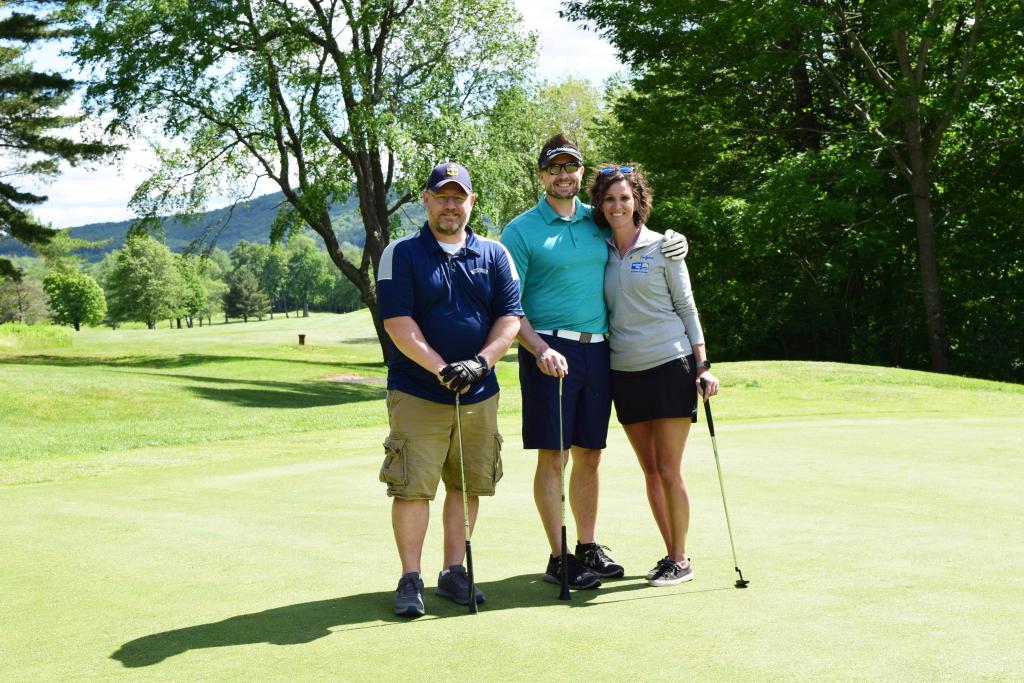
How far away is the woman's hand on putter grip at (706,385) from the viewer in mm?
5180

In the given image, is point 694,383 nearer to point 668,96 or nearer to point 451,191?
point 451,191

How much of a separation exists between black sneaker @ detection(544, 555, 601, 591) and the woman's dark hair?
1.69 metres

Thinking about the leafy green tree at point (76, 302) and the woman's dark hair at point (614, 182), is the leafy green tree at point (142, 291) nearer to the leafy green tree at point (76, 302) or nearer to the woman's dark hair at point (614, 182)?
the leafy green tree at point (76, 302)

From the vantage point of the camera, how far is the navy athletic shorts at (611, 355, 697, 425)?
5273 mm

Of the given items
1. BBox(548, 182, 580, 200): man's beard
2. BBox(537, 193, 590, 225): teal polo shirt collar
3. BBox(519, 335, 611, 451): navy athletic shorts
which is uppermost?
BBox(548, 182, 580, 200): man's beard

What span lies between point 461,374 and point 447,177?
0.92m

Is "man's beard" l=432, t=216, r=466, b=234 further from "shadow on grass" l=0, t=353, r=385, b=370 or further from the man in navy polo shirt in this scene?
"shadow on grass" l=0, t=353, r=385, b=370

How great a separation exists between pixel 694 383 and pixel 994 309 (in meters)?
23.1

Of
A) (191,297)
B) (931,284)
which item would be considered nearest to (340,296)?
(191,297)

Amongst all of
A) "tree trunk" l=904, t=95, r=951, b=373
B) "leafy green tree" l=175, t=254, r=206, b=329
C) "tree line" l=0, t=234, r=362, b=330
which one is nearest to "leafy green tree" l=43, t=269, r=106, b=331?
"tree line" l=0, t=234, r=362, b=330

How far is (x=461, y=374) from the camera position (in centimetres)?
462

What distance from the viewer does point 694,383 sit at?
5.30 metres

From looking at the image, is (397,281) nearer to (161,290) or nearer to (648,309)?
(648,309)

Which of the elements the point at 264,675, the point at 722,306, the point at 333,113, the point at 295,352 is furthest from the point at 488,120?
the point at 264,675
